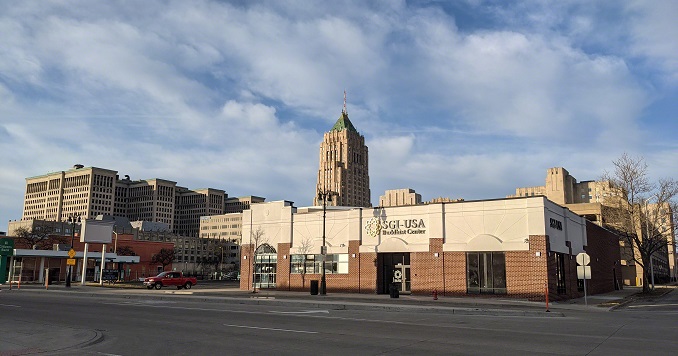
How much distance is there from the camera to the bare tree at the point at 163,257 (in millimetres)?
104750

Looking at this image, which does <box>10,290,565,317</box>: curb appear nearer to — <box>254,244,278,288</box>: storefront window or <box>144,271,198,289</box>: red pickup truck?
<box>254,244,278,288</box>: storefront window

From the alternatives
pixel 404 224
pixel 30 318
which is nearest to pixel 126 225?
pixel 404 224

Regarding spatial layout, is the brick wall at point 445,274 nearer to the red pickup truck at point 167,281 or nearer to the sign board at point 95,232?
the red pickup truck at point 167,281

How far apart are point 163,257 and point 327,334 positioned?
319 ft

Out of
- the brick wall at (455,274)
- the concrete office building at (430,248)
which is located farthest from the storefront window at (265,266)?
the brick wall at (455,274)

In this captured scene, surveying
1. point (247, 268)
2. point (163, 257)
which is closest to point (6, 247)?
point (247, 268)

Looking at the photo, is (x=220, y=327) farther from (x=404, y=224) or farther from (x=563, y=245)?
(x=563, y=245)

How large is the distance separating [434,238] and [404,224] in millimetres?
2829

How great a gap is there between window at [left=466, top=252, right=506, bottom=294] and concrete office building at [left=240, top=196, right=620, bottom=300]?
2.7 inches

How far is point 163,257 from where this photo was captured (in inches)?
4151

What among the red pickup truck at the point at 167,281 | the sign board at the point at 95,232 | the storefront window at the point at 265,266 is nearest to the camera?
the storefront window at the point at 265,266

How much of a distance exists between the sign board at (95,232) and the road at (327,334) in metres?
35.4

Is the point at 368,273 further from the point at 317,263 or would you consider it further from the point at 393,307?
the point at 393,307

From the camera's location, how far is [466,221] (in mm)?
37812
